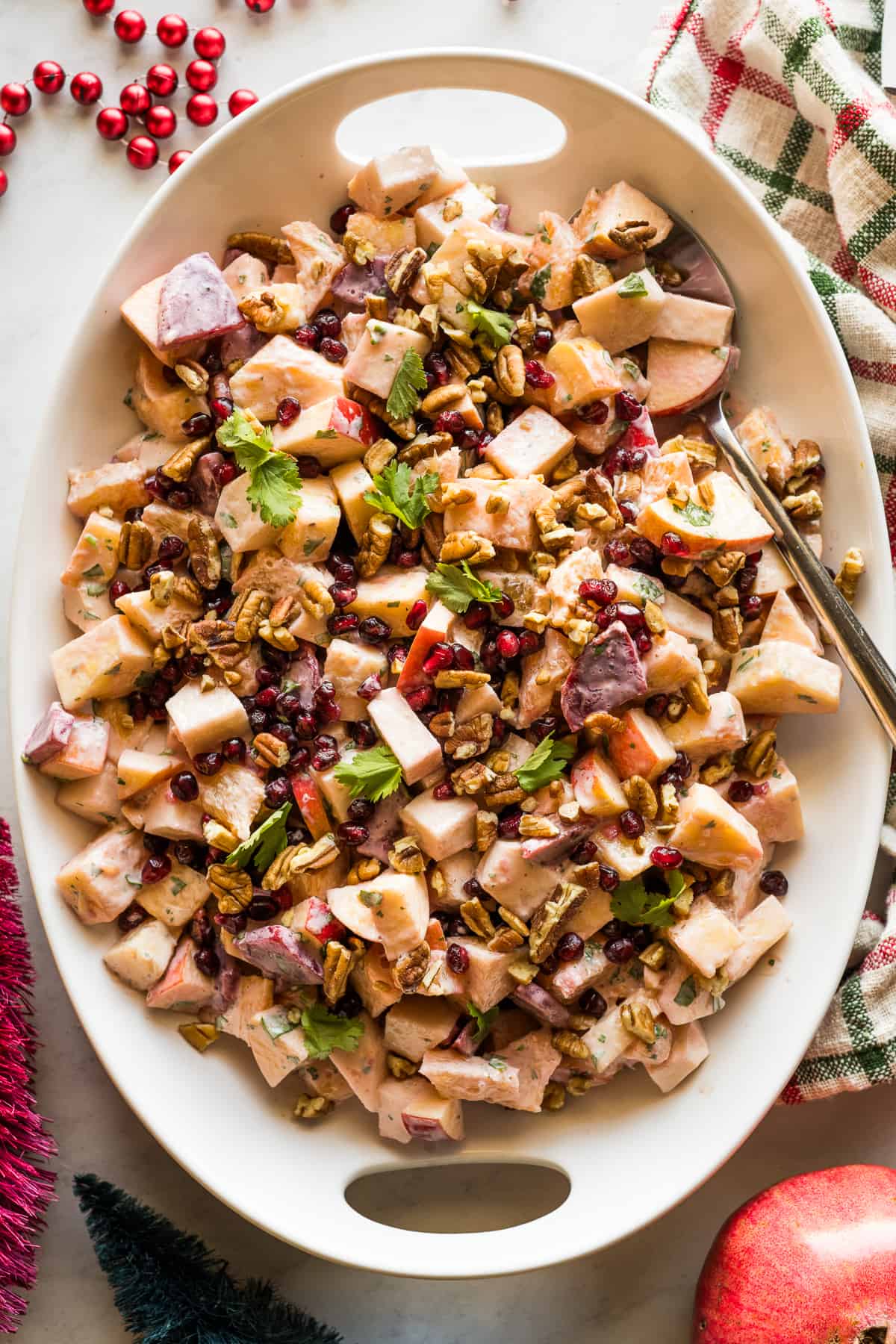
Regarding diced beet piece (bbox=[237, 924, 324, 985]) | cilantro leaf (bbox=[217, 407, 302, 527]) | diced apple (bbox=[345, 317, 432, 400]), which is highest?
diced apple (bbox=[345, 317, 432, 400])

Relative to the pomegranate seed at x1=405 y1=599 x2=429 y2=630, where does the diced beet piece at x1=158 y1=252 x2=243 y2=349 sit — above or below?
above

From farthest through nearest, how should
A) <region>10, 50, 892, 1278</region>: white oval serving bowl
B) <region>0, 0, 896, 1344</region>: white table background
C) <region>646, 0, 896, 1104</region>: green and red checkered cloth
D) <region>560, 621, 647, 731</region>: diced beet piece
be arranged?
<region>0, 0, 896, 1344</region>: white table background → <region>646, 0, 896, 1104</region>: green and red checkered cloth → <region>10, 50, 892, 1278</region>: white oval serving bowl → <region>560, 621, 647, 731</region>: diced beet piece

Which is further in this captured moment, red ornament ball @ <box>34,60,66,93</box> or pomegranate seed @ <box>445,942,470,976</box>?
red ornament ball @ <box>34,60,66,93</box>

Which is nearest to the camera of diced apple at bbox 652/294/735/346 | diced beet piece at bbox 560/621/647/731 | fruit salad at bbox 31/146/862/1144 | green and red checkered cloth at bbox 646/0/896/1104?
diced beet piece at bbox 560/621/647/731

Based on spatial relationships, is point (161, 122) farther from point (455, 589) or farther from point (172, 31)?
point (455, 589)

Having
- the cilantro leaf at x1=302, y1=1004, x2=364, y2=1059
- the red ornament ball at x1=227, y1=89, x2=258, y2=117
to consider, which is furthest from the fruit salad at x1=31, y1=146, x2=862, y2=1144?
the red ornament ball at x1=227, y1=89, x2=258, y2=117

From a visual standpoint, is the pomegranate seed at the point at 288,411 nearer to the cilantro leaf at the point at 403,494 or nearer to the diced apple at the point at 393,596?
the cilantro leaf at the point at 403,494

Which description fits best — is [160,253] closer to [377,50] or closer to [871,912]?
[377,50]

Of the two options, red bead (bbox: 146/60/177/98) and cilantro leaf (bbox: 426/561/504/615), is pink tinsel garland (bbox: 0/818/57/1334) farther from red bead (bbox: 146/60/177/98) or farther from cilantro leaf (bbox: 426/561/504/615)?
red bead (bbox: 146/60/177/98)

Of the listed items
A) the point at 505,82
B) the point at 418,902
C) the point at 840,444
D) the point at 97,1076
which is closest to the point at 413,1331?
the point at 97,1076
